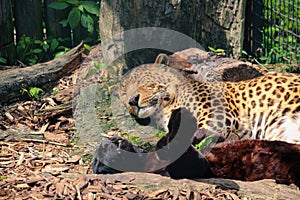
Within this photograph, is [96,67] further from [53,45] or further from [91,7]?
[91,7]

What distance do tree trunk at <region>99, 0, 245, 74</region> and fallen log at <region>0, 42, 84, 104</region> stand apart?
0.49 metres

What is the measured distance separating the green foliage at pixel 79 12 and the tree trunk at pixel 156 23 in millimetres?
714

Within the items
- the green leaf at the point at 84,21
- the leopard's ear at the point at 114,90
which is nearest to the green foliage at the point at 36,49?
the green leaf at the point at 84,21

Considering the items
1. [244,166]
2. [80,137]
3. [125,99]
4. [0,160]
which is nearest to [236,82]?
[125,99]

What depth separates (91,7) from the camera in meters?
8.31

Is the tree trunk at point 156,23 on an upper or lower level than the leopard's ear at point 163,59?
upper

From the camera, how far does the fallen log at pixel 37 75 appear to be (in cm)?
711

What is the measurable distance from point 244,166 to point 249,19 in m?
4.20

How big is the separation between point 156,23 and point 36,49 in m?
1.73

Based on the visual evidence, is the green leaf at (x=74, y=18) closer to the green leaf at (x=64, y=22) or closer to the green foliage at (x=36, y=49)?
the green leaf at (x=64, y=22)

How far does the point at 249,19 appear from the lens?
28.6ft

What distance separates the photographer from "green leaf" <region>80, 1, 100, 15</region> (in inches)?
326

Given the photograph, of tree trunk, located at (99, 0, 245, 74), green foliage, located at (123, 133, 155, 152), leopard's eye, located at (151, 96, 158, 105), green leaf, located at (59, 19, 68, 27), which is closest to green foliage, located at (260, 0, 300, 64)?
tree trunk, located at (99, 0, 245, 74)

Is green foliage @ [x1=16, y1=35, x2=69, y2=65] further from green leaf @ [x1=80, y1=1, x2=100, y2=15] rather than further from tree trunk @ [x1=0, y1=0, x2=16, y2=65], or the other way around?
green leaf @ [x1=80, y1=1, x2=100, y2=15]
